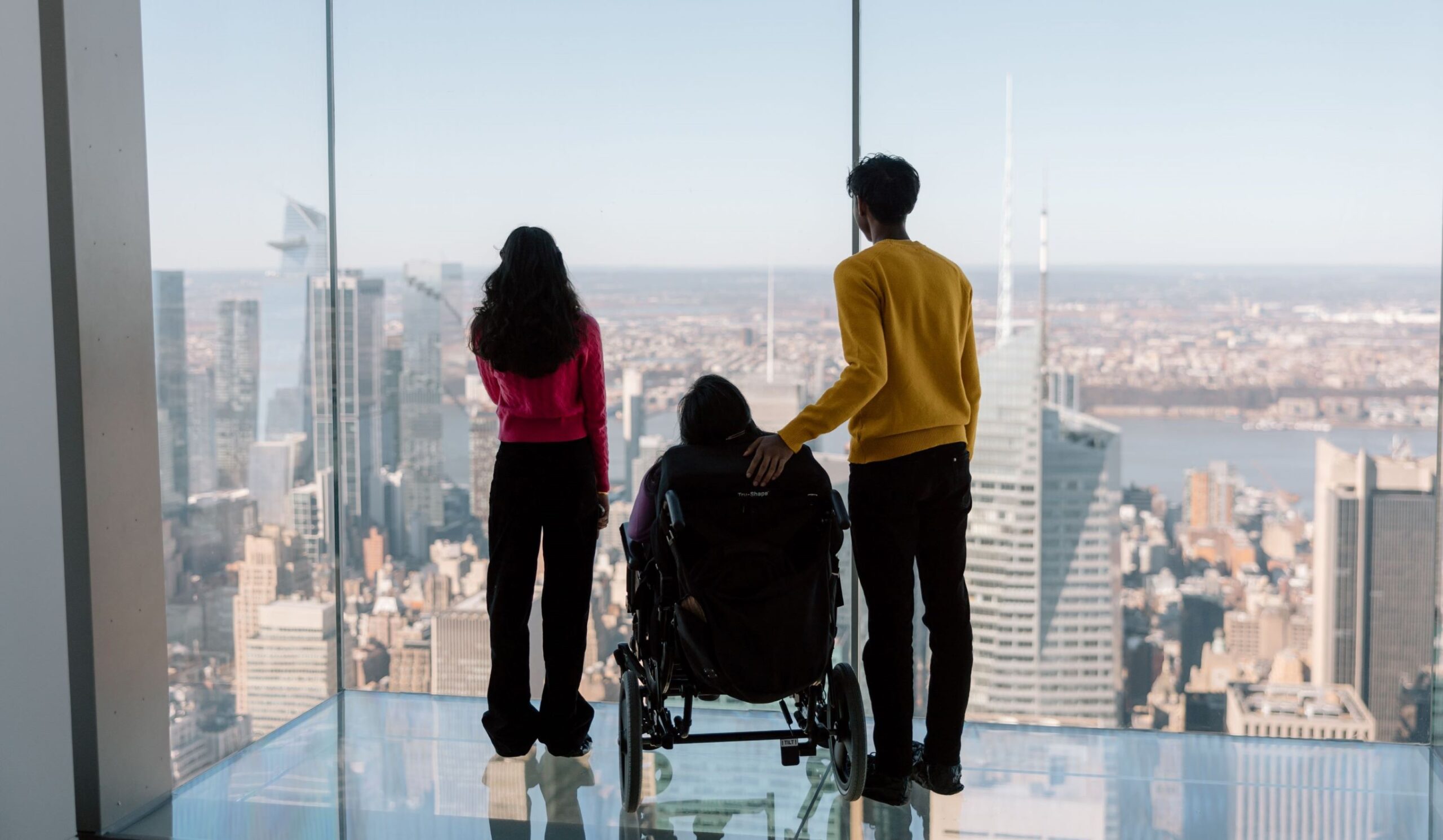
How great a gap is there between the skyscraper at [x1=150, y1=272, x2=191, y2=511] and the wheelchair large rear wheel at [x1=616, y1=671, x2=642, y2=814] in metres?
1.34

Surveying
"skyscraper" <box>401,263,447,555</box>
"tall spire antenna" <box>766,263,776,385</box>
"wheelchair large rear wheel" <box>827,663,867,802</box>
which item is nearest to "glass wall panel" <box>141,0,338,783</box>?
"skyscraper" <box>401,263,447,555</box>

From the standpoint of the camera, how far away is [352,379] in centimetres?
363

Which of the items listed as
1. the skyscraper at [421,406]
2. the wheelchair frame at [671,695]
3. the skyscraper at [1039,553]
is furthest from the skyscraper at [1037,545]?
the skyscraper at [421,406]

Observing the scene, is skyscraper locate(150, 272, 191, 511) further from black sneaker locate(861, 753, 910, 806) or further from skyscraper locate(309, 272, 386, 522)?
black sneaker locate(861, 753, 910, 806)

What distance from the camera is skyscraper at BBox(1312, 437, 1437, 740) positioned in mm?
3094

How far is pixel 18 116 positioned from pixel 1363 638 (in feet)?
11.2

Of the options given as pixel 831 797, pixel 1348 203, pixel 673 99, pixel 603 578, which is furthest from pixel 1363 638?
pixel 673 99

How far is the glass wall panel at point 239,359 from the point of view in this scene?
312cm

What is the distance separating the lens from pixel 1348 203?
311cm

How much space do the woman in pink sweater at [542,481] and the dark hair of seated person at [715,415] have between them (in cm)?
36

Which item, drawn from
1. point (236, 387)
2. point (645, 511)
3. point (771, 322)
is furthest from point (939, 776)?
point (236, 387)

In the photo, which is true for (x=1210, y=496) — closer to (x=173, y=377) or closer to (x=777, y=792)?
(x=777, y=792)

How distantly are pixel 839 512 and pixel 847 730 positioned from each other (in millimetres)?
497

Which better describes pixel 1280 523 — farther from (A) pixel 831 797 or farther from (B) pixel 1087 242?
(A) pixel 831 797
